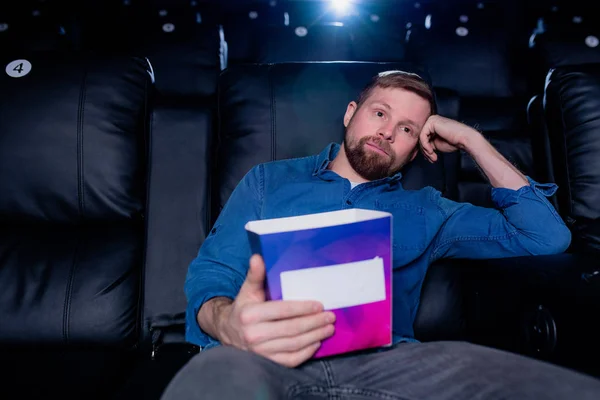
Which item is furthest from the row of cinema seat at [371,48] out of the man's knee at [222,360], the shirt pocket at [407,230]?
the man's knee at [222,360]

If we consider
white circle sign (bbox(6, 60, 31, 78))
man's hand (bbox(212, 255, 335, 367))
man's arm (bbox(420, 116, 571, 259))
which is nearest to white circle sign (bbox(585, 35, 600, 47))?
man's arm (bbox(420, 116, 571, 259))

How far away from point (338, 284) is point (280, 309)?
0.29 ft

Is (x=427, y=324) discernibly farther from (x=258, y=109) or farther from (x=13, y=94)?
(x=13, y=94)

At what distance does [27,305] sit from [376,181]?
2.88 feet

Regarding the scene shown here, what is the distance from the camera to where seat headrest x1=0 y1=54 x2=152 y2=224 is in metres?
1.20

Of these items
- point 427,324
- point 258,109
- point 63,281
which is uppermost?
point 258,109

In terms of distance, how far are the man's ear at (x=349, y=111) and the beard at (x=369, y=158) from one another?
84 millimetres

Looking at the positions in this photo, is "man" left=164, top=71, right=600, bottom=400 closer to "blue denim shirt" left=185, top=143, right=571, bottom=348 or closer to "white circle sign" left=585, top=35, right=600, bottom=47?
"blue denim shirt" left=185, top=143, right=571, bottom=348

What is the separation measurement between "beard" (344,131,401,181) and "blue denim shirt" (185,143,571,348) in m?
0.03

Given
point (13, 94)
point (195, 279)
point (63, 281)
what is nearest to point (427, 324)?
point (195, 279)

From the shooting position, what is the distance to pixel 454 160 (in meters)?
A: 1.39

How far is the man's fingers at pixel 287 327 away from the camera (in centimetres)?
67

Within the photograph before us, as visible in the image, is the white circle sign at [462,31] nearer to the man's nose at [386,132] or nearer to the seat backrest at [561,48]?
the seat backrest at [561,48]

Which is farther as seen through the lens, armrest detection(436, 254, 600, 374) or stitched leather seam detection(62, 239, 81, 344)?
stitched leather seam detection(62, 239, 81, 344)
